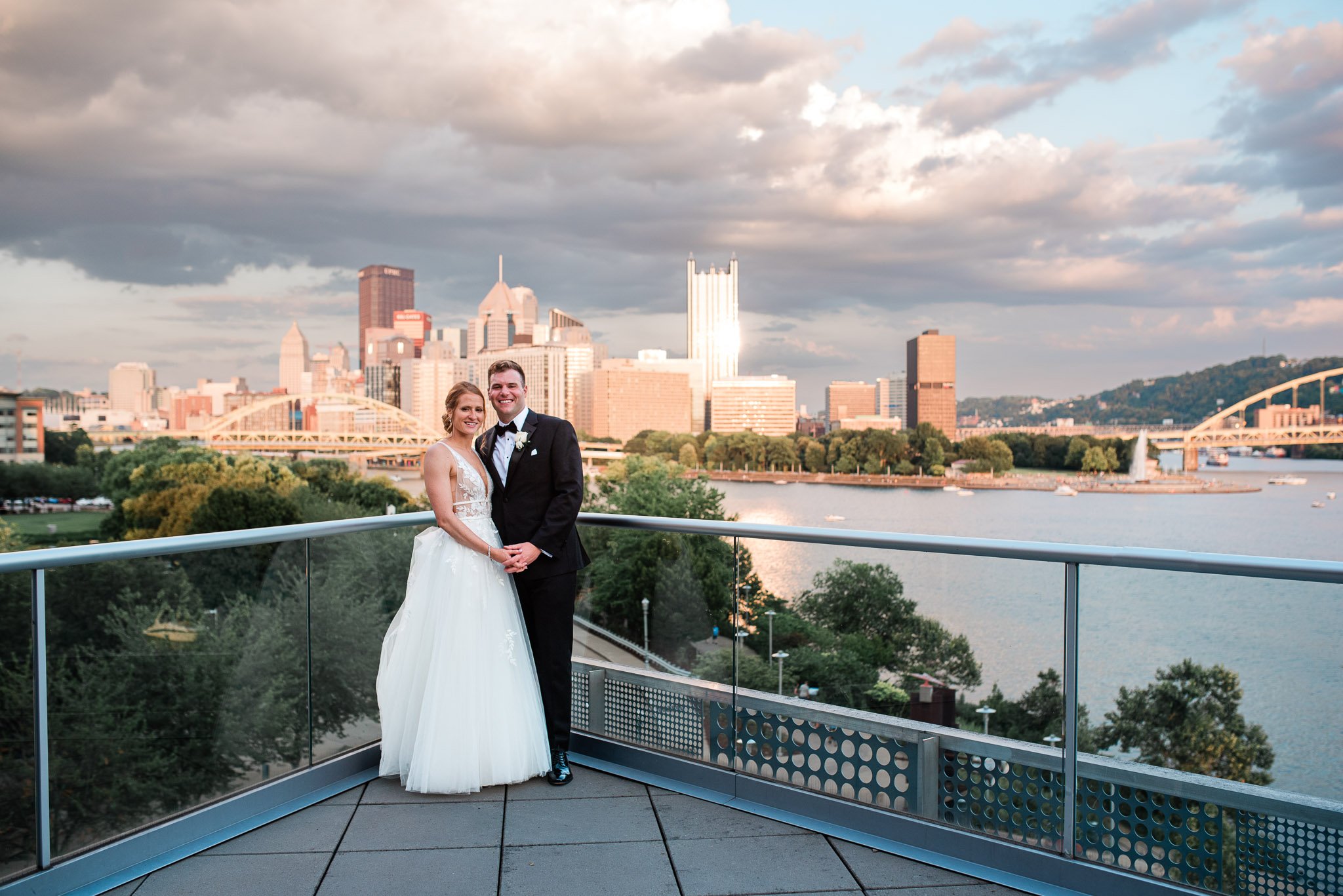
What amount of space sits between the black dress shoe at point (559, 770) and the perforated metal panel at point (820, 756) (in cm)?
60

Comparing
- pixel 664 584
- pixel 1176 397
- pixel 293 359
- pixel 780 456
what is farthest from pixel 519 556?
pixel 293 359

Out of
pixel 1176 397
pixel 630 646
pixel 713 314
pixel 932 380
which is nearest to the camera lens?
pixel 630 646

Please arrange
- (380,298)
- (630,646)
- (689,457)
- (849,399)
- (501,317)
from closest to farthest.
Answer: (630,646) < (689,457) < (849,399) < (501,317) < (380,298)

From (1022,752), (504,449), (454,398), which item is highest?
(454,398)

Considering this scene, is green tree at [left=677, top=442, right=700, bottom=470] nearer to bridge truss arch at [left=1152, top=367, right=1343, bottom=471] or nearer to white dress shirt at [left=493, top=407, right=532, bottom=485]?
bridge truss arch at [left=1152, top=367, right=1343, bottom=471]

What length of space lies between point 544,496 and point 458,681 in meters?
0.78

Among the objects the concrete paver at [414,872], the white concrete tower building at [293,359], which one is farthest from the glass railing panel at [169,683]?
the white concrete tower building at [293,359]

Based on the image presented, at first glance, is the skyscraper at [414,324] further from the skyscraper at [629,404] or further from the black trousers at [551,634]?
the black trousers at [551,634]

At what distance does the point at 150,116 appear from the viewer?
93.7 metres

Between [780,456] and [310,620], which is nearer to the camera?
[310,620]

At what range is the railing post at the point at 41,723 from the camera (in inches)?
101

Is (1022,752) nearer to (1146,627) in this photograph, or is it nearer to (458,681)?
(1146,627)

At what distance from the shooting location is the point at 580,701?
3980mm

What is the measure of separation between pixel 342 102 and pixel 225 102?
54.9ft
